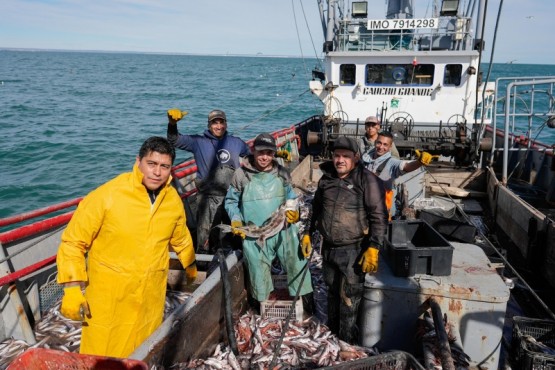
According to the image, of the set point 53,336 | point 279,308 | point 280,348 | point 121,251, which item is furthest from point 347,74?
point 121,251

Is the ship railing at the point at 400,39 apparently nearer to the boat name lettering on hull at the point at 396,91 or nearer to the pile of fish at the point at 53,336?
the boat name lettering on hull at the point at 396,91

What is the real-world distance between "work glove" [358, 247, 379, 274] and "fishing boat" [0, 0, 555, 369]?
25 cm

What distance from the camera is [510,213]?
798 cm

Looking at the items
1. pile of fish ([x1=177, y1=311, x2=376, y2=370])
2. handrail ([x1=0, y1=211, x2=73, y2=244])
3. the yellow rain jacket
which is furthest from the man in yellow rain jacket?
handrail ([x1=0, y1=211, x2=73, y2=244])

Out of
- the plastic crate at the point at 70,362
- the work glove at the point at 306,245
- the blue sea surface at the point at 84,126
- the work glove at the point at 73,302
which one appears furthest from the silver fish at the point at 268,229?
the blue sea surface at the point at 84,126

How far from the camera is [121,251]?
2979 mm

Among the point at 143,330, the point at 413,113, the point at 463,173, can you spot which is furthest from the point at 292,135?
the point at 143,330

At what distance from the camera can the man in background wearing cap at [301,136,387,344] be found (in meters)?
3.73

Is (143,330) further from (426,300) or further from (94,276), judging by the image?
(426,300)

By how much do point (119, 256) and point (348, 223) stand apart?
2051 mm

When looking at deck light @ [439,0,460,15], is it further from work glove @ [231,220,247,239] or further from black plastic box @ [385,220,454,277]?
work glove @ [231,220,247,239]

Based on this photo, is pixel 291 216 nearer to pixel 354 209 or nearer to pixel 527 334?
pixel 354 209

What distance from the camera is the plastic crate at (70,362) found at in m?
2.38

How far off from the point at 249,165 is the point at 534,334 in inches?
137
